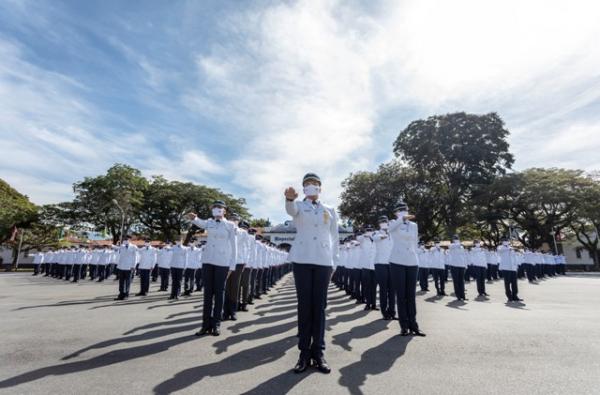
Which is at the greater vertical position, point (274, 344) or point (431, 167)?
point (431, 167)

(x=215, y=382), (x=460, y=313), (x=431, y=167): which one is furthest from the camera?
(x=431, y=167)

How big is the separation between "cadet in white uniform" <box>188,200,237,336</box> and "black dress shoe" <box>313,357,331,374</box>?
87.5 inches

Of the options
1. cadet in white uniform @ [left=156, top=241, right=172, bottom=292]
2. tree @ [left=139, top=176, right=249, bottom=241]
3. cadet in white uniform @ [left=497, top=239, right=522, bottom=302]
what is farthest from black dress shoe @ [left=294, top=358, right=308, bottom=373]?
tree @ [left=139, top=176, right=249, bottom=241]

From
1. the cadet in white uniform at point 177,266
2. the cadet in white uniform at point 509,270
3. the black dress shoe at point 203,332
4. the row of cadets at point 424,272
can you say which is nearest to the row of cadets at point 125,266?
the cadet in white uniform at point 177,266

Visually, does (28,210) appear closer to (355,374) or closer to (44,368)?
(44,368)

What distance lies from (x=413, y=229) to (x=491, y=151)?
109ft

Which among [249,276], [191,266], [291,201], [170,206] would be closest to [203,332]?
[291,201]

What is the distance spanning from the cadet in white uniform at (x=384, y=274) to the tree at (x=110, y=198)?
34.7 metres

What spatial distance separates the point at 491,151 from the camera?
34438mm

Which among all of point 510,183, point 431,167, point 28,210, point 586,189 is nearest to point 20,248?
point 28,210

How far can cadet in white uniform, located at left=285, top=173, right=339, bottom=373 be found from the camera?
395 centimetres

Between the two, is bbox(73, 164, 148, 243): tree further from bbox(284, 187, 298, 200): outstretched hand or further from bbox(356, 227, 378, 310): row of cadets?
bbox(284, 187, 298, 200): outstretched hand

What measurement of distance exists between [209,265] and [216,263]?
130mm

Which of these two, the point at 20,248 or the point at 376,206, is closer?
the point at 376,206
